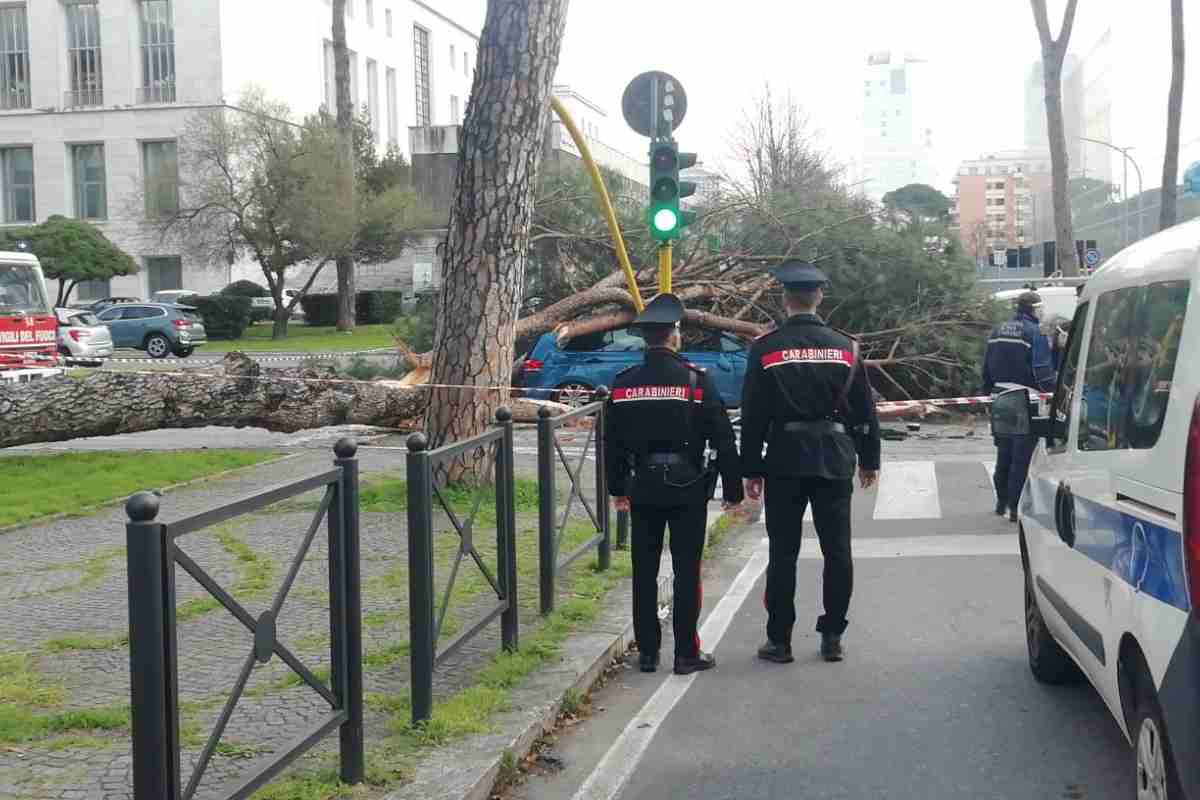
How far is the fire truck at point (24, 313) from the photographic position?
73.3ft

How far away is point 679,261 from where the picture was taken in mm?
19656

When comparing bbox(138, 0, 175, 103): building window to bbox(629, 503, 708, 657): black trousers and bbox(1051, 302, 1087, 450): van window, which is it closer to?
bbox(629, 503, 708, 657): black trousers

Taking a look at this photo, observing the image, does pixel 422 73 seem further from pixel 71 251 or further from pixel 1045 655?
pixel 1045 655

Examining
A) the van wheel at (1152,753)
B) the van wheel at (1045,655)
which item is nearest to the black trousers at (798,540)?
the van wheel at (1045,655)

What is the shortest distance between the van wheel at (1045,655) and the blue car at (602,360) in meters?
12.6

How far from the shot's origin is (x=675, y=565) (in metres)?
6.58

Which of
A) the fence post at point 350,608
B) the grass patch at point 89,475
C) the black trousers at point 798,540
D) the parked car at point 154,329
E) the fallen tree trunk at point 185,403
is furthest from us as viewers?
the parked car at point 154,329

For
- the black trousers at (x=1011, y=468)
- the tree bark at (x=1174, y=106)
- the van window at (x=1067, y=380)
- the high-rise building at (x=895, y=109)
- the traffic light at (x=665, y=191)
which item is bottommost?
the black trousers at (x=1011, y=468)

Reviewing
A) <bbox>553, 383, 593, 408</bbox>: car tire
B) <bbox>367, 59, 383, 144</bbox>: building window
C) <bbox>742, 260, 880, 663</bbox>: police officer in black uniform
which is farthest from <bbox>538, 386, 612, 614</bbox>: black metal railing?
<bbox>367, 59, 383, 144</bbox>: building window

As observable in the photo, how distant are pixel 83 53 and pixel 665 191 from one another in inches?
2281

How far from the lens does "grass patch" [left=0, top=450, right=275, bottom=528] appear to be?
A: 37.8 ft

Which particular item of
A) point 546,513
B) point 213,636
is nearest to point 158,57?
point 546,513

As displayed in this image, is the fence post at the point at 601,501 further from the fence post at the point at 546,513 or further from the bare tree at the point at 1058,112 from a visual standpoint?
the bare tree at the point at 1058,112

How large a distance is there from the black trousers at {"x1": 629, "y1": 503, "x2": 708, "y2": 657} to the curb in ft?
0.96
